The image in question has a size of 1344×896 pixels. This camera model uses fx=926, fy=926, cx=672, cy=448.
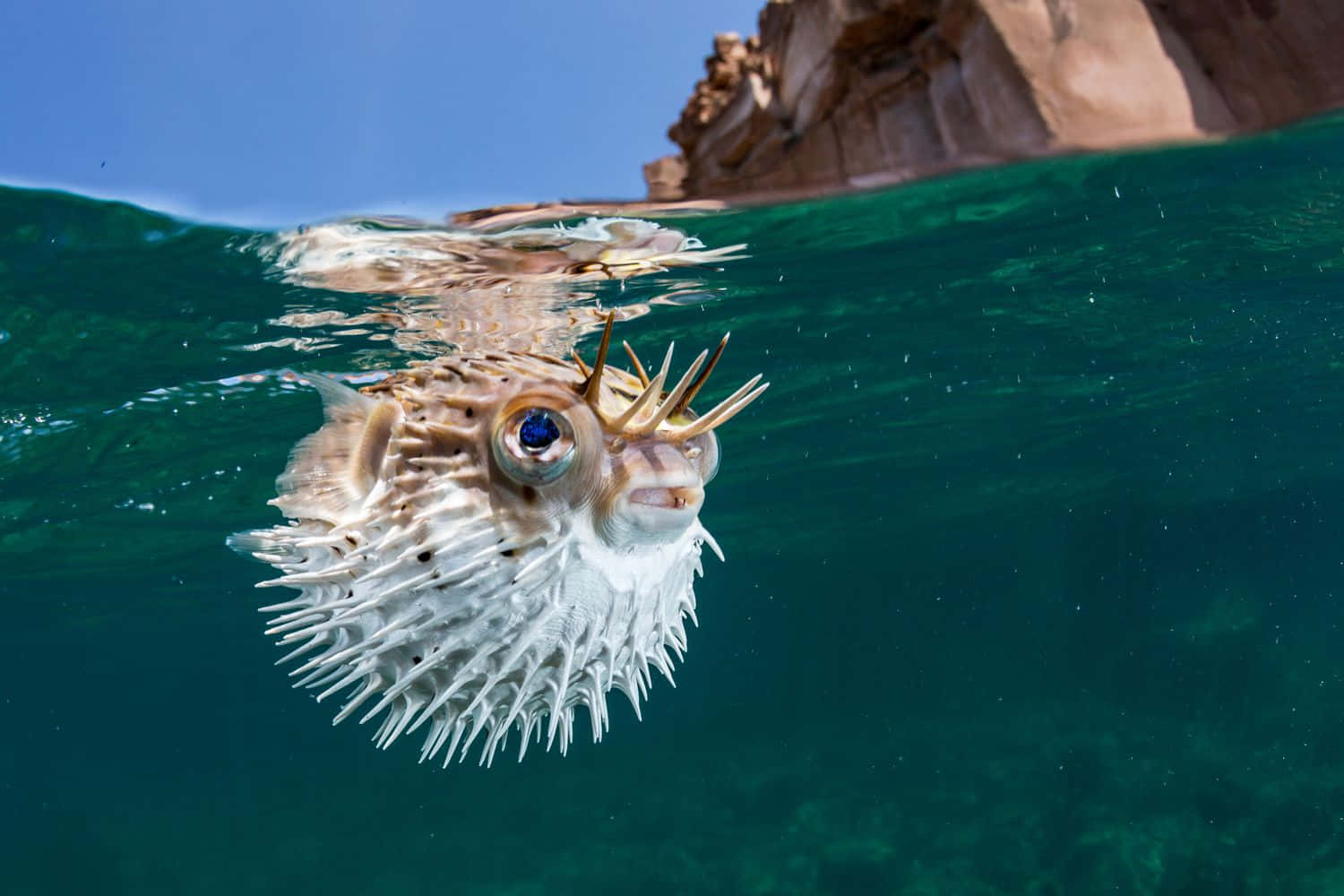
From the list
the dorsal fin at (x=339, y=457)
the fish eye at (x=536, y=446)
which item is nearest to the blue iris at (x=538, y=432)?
the fish eye at (x=536, y=446)

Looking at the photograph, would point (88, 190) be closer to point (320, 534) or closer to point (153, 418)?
point (320, 534)

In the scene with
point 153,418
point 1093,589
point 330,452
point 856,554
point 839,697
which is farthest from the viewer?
point 839,697

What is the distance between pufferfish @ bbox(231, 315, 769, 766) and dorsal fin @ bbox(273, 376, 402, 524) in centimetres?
6

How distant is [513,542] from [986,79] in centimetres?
355

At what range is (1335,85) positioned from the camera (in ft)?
16.1

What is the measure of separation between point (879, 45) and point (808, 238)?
3254 mm

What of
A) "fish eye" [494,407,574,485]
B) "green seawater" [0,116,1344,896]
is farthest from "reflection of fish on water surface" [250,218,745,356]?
"fish eye" [494,407,574,485]

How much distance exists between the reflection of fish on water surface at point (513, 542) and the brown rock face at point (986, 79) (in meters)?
2.74

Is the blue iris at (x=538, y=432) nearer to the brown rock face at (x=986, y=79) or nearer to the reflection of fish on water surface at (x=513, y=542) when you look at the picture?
the reflection of fish on water surface at (x=513, y=542)

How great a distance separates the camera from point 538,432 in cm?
215

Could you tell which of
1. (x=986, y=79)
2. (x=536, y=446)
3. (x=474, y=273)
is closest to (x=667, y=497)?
(x=536, y=446)

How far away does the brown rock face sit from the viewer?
428 centimetres

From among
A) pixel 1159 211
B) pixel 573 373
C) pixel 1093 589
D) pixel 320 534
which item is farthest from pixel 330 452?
pixel 1093 589

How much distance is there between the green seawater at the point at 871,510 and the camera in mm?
7812
